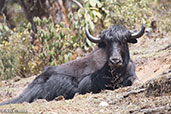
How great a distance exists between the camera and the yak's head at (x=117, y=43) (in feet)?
26.1

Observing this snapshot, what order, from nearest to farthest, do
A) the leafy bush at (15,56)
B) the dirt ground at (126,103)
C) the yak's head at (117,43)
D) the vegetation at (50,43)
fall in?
the dirt ground at (126,103)
the yak's head at (117,43)
the vegetation at (50,43)
the leafy bush at (15,56)

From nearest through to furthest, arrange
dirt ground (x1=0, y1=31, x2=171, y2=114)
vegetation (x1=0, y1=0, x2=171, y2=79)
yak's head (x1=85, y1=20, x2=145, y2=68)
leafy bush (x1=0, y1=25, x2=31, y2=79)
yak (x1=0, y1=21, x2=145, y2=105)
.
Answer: dirt ground (x1=0, y1=31, x2=171, y2=114) → yak's head (x1=85, y1=20, x2=145, y2=68) → yak (x1=0, y1=21, x2=145, y2=105) → vegetation (x1=0, y1=0, x2=171, y2=79) → leafy bush (x1=0, y1=25, x2=31, y2=79)

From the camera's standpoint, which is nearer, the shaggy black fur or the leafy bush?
the shaggy black fur

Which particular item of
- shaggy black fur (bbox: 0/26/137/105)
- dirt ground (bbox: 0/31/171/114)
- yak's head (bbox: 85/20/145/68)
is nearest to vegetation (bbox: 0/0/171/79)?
shaggy black fur (bbox: 0/26/137/105)

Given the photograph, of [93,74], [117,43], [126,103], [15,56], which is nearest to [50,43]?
[15,56]

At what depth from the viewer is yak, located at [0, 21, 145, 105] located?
825 centimetres

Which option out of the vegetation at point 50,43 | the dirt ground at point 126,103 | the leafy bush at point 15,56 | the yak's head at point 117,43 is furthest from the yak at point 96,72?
the leafy bush at point 15,56

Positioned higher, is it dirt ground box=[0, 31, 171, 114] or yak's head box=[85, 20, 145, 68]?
yak's head box=[85, 20, 145, 68]

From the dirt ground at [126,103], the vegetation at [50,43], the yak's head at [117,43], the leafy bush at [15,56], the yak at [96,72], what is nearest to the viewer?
the dirt ground at [126,103]

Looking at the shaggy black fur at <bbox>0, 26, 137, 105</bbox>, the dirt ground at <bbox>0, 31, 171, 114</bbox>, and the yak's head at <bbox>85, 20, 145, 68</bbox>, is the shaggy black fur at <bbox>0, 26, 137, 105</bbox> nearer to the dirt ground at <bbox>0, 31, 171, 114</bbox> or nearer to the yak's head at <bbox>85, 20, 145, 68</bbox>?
the yak's head at <bbox>85, 20, 145, 68</bbox>

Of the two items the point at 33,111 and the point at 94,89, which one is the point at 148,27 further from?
the point at 33,111

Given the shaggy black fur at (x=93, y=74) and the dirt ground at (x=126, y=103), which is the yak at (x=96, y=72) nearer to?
the shaggy black fur at (x=93, y=74)

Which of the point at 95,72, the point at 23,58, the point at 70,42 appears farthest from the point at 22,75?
the point at 95,72

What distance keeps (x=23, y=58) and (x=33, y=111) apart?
27.3 ft
